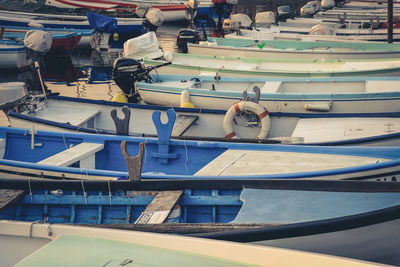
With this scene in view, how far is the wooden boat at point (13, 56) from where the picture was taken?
19.3 m

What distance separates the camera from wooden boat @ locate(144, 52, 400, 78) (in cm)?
1223

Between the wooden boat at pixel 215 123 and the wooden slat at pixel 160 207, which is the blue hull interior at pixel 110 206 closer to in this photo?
the wooden slat at pixel 160 207

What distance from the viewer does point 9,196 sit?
19.0 ft

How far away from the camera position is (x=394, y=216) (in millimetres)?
4555

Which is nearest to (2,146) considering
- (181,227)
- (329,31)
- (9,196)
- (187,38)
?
(9,196)

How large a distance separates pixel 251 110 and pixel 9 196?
16.2 ft

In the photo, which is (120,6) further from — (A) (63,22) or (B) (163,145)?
(B) (163,145)

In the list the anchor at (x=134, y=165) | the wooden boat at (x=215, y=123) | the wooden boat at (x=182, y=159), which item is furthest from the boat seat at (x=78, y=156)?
the anchor at (x=134, y=165)

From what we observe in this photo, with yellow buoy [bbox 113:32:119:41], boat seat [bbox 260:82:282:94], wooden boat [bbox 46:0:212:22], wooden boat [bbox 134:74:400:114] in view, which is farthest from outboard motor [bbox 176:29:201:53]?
wooden boat [bbox 46:0:212:22]

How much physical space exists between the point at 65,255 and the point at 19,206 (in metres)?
2.30

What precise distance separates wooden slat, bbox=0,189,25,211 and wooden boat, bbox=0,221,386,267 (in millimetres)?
1229

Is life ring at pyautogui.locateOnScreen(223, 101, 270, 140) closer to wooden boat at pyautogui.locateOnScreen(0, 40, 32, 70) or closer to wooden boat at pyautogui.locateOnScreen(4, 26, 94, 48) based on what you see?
wooden boat at pyautogui.locateOnScreen(0, 40, 32, 70)

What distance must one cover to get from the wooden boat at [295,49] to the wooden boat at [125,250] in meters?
12.3

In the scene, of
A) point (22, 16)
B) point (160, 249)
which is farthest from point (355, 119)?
point (22, 16)
